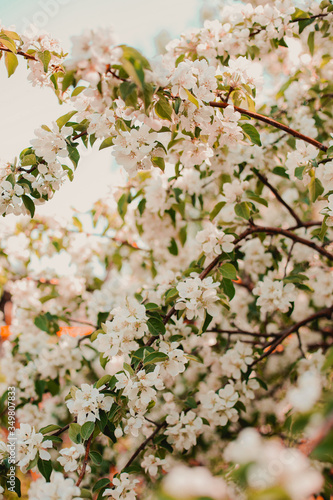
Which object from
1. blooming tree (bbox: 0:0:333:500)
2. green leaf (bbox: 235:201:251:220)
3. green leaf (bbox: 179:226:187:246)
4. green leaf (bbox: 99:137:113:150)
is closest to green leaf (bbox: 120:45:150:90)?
blooming tree (bbox: 0:0:333:500)

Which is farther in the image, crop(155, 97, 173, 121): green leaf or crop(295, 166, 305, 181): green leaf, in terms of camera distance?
crop(295, 166, 305, 181): green leaf

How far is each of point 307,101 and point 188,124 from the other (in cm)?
145

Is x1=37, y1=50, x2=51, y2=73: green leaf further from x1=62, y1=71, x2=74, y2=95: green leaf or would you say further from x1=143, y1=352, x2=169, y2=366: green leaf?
x1=143, y1=352, x2=169, y2=366: green leaf

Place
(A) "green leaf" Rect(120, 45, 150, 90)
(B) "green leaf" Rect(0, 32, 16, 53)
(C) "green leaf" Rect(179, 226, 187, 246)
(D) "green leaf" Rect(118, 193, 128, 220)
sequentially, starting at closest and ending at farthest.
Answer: (A) "green leaf" Rect(120, 45, 150, 90), (B) "green leaf" Rect(0, 32, 16, 53), (D) "green leaf" Rect(118, 193, 128, 220), (C) "green leaf" Rect(179, 226, 187, 246)

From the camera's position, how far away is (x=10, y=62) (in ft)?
4.56

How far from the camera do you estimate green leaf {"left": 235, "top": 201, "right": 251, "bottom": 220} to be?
5.26 ft

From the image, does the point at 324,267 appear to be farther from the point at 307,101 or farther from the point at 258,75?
the point at 258,75

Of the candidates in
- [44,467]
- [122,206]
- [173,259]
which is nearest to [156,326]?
[44,467]

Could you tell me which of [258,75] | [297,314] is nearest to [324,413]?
[258,75]

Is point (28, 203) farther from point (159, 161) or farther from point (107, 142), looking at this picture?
point (159, 161)

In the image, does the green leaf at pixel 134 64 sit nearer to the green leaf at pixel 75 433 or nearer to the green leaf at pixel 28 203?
the green leaf at pixel 28 203

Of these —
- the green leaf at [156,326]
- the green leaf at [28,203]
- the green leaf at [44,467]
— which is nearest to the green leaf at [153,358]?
the green leaf at [156,326]

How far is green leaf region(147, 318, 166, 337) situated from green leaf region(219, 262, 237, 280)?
287mm

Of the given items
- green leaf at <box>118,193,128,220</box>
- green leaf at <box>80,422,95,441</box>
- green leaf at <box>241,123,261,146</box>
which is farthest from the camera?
green leaf at <box>118,193,128,220</box>
